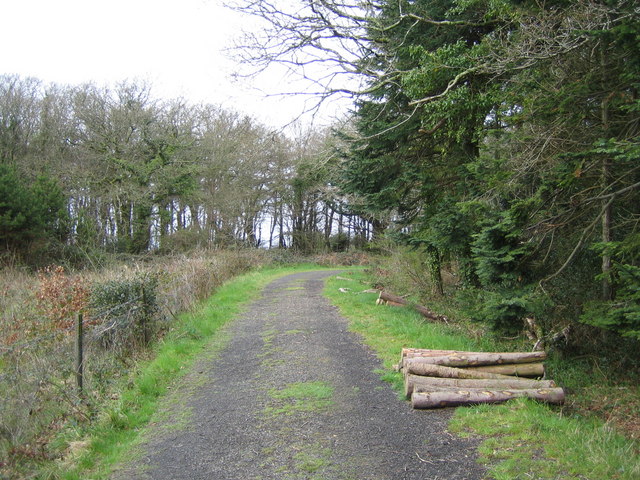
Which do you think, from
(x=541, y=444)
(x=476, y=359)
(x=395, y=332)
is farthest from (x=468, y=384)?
(x=395, y=332)

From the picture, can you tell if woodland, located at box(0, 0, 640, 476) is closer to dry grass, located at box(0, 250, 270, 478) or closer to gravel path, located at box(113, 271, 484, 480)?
gravel path, located at box(113, 271, 484, 480)

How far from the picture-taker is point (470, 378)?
607 centimetres

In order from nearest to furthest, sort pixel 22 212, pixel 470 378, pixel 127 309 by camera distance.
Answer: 1. pixel 470 378
2. pixel 127 309
3. pixel 22 212

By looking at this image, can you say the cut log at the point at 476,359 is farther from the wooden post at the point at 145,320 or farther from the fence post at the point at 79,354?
the wooden post at the point at 145,320

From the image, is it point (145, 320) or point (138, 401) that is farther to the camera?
point (145, 320)

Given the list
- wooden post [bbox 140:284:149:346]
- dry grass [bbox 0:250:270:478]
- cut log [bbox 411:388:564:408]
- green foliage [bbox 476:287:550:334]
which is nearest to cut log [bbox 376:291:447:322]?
green foliage [bbox 476:287:550:334]

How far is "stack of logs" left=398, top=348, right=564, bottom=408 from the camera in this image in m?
5.55

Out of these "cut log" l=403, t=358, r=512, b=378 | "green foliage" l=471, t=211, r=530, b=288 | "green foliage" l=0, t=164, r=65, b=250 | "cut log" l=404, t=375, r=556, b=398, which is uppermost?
"green foliage" l=0, t=164, r=65, b=250

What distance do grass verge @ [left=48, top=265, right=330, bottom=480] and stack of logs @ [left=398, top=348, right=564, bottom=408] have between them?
3401 millimetres

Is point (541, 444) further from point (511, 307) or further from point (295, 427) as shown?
point (511, 307)

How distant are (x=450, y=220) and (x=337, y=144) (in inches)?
209

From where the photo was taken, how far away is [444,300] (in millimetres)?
13672

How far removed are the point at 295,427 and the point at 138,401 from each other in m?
2.43

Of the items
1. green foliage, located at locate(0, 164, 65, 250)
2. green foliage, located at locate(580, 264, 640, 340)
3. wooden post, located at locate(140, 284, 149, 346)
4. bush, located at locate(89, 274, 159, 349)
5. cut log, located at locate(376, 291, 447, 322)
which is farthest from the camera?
green foliage, located at locate(0, 164, 65, 250)
